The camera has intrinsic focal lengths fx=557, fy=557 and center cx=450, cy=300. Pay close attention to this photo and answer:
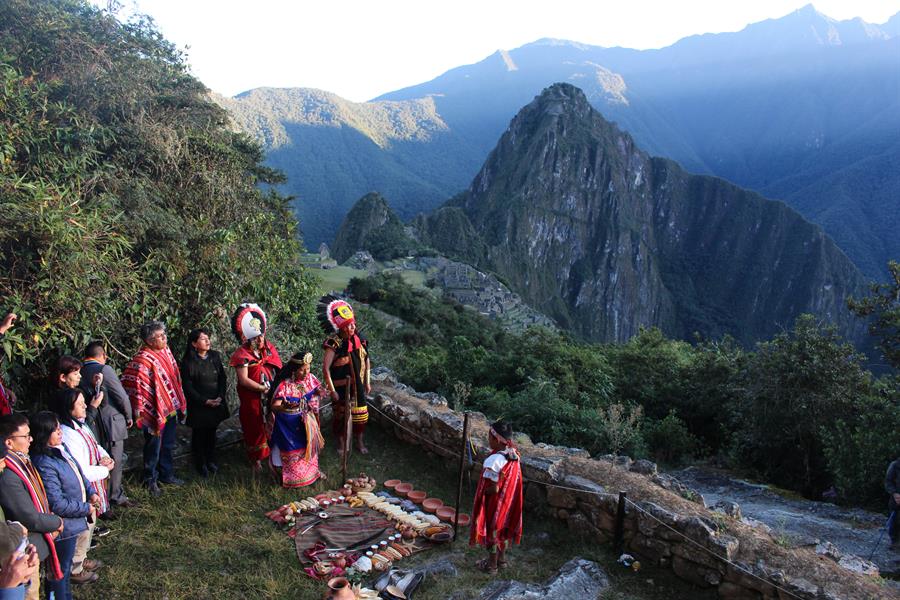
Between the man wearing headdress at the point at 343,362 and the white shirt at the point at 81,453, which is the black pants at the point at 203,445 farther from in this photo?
the white shirt at the point at 81,453

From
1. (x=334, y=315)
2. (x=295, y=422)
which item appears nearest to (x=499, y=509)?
(x=295, y=422)

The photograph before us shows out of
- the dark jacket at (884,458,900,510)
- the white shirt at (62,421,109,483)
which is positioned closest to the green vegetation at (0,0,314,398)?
the white shirt at (62,421,109,483)

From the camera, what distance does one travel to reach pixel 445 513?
4832mm

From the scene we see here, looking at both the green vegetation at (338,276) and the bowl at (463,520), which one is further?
the green vegetation at (338,276)

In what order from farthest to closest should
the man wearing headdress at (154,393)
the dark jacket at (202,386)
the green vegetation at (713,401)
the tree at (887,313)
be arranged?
the tree at (887,313)
the green vegetation at (713,401)
the dark jacket at (202,386)
the man wearing headdress at (154,393)

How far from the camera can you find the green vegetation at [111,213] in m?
4.92

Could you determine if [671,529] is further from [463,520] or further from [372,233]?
[372,233]

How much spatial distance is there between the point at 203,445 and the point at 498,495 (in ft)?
10.1

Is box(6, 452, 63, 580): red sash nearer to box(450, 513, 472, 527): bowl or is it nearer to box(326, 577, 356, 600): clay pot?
box(326, 577, 356, 600): clay pot

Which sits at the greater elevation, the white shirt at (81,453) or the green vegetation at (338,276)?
the white shirt at (81,453)

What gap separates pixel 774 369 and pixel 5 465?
36.5ft

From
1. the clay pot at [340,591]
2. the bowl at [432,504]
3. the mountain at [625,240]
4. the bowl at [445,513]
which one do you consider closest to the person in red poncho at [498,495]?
the bowl at [445,513]

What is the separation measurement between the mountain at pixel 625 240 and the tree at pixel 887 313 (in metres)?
71.4

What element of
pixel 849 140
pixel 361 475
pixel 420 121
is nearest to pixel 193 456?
pixel 361 475
